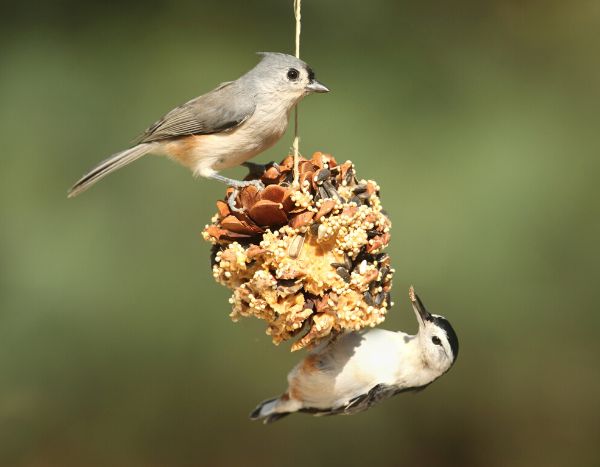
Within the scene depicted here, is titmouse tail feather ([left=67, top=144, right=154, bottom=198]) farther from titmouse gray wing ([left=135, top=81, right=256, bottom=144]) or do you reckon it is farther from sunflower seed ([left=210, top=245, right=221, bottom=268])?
sunflower seed ([left=210, top=245, right=221, bottom=268])

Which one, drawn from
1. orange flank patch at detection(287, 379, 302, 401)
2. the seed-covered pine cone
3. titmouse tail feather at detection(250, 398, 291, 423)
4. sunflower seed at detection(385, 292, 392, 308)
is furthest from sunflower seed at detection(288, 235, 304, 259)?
titmouse tail feather at detection(250, 398, 291, 423)

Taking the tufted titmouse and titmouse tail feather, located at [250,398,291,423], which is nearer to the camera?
the tufted titmouse

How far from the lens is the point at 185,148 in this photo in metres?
1.76

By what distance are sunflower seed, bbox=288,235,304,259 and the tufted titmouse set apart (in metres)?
0.18

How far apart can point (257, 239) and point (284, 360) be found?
192cm

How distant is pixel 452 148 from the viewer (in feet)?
11.6

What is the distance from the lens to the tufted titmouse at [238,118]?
1.66 m

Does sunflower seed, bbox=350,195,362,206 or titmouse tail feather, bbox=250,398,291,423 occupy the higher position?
sunflower seed, bbox=350,195,362,206

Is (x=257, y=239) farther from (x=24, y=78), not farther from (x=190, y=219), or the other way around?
(x=24, y=78)

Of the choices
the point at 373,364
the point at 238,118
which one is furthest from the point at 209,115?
the point at 373,364

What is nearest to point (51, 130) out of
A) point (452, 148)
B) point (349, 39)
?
point (349, 39)

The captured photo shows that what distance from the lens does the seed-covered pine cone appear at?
4.99 ft

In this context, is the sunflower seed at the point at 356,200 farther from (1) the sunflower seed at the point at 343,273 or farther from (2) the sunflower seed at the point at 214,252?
(2) the sunflower seed at the point at 214,252

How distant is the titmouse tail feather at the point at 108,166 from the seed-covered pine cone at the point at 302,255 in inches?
13.3
